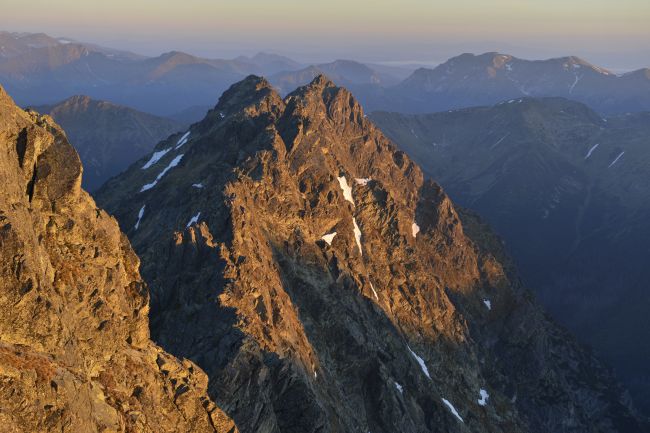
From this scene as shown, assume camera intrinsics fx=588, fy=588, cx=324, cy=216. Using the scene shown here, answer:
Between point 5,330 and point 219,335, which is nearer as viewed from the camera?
point 5,330

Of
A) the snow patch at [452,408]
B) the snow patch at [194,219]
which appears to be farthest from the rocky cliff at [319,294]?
the snow patch at [452,408]

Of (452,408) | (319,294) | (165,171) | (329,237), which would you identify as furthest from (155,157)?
(452,408)

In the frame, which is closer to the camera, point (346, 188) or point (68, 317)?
point (68, 317)

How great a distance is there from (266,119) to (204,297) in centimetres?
6979

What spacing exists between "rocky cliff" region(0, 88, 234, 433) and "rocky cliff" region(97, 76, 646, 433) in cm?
1496

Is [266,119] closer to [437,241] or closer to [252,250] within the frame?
[252,250]

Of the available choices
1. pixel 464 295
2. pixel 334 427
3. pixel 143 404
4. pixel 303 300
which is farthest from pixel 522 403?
pixel 143 404

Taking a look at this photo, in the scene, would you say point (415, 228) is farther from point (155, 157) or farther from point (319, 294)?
point (319, 294)

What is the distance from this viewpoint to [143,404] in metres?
39.1

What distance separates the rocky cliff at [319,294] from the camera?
64.9 metres

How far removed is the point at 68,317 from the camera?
121 feet

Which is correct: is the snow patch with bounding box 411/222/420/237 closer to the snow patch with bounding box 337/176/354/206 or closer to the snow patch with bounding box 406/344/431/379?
the snow patch with bounding box 337/176/354/206

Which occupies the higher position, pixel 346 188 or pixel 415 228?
pixel 346 188

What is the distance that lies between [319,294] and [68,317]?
55.5m
